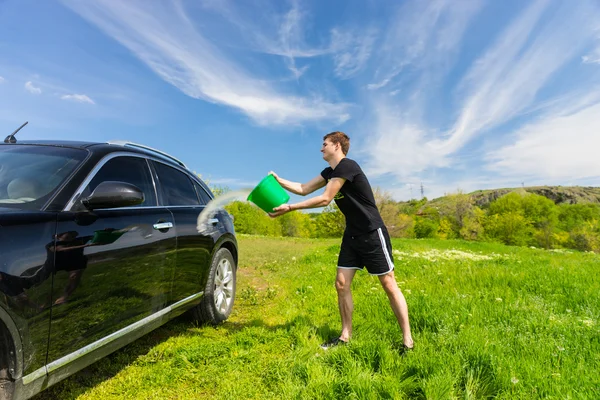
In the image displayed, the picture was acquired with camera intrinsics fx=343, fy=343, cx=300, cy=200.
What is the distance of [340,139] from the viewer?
3.61m

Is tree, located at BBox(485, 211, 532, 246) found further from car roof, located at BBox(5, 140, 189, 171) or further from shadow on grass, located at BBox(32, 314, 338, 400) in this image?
car roof, located at BBox(5, 140, 189, 171)

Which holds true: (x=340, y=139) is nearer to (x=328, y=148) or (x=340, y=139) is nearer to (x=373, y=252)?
(x=328, y=148)

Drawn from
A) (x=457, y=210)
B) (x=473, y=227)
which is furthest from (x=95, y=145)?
(x=457, y=210)

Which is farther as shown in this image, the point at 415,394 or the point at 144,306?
the point at 144,306

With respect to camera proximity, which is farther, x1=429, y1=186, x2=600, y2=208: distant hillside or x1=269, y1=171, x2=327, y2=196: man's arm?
x1=429, y1=186, x2=600, y2=208: distant hillside

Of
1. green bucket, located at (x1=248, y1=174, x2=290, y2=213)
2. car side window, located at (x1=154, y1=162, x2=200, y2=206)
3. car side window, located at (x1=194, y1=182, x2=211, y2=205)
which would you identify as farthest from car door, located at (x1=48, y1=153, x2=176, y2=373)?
car side window, located at (x1=194, y1=182, x2=211, y2=205)

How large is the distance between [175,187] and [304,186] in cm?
143

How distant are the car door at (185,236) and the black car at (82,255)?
19mm

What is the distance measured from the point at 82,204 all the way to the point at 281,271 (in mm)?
6276

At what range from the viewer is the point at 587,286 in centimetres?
485

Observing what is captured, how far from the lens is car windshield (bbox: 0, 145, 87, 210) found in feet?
7.20

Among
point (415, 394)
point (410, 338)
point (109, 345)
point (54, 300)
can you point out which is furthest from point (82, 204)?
point (410, 338)

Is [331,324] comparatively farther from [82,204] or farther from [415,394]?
[82,204]

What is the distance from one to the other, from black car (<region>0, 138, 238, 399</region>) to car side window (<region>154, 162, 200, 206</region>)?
2cm
